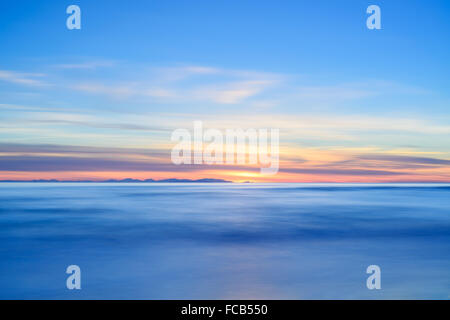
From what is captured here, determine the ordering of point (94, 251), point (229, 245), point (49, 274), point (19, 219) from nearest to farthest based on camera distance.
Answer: point (49, 274) < point (94, 251) < point (229, 245) < point (19, 219)

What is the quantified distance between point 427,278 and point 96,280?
25.8 ft

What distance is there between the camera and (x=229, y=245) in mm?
12586

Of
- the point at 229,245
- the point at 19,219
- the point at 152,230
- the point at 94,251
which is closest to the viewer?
the point at 94,251

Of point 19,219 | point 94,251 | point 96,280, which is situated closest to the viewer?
point 96,280

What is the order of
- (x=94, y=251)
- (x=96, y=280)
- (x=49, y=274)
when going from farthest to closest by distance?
(x=94, y=251) → (x=49, y=274) → (x=96, y=280)
